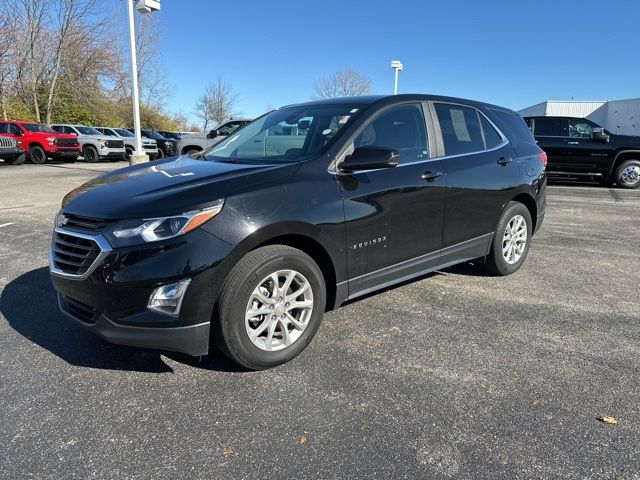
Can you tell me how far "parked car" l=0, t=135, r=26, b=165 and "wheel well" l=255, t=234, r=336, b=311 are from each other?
1992 centimetres

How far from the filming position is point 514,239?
4945mm

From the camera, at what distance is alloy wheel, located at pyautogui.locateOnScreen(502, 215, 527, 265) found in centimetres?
484

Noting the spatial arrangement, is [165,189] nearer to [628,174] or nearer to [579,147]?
[579,147]

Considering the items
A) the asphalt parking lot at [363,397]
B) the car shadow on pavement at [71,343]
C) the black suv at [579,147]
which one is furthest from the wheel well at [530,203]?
the black suv at [579,147]

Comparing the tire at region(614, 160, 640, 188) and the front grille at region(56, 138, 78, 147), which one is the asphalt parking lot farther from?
the front grille at region(56, 138, 78, 147)

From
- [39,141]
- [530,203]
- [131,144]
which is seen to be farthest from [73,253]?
[131,144]

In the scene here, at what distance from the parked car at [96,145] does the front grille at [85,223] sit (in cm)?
2132

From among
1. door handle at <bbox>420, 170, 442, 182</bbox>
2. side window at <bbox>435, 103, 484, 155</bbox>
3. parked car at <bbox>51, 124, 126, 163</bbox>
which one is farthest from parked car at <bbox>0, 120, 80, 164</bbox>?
door handle at <bbox>420, 170, 442, 182</bbox>

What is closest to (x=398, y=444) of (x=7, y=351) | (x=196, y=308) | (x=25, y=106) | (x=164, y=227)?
(x=196, y=308)

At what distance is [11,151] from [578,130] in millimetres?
20306

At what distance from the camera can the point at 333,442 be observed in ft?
7.73

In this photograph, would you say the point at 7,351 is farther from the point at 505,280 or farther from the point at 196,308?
the point at 505,280

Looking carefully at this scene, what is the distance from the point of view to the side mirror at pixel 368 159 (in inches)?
124

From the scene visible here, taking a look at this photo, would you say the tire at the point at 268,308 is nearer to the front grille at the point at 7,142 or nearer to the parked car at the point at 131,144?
the front grille at the point at 7,142
